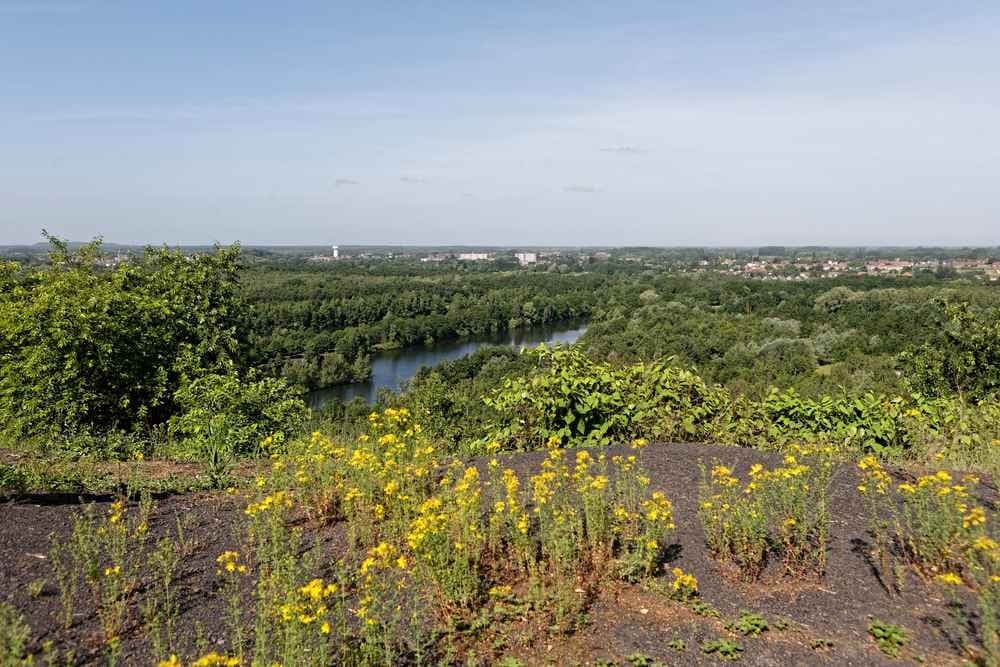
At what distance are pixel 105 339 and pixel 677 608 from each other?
9.69 meters

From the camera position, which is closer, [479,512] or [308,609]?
[308,609]

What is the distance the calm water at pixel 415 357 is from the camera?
53094 millimetres

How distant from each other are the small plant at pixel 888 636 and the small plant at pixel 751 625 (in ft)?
1.77

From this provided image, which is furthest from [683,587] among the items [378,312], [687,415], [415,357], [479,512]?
[378,312]

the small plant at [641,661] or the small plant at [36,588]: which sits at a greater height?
the small plant at [36,588]

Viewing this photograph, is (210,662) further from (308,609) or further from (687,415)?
(687,415)

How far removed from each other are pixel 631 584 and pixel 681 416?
3639 mm

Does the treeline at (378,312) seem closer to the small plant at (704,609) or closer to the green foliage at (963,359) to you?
the green foliage at (963,359)

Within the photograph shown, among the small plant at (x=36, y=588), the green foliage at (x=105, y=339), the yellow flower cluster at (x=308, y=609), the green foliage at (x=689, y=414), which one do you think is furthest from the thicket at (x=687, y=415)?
the green foliage at (x=105, y=339)

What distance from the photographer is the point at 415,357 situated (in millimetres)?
69312

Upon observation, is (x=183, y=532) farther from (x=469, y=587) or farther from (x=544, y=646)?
(x=544, y=646)

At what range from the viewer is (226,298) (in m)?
13.2

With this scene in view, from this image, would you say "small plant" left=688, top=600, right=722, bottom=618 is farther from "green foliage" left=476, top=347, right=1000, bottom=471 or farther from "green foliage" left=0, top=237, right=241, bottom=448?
"green foliage" left=0, top=237, right=241, bottom=448

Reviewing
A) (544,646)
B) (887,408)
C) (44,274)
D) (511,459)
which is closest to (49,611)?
(544,646)
